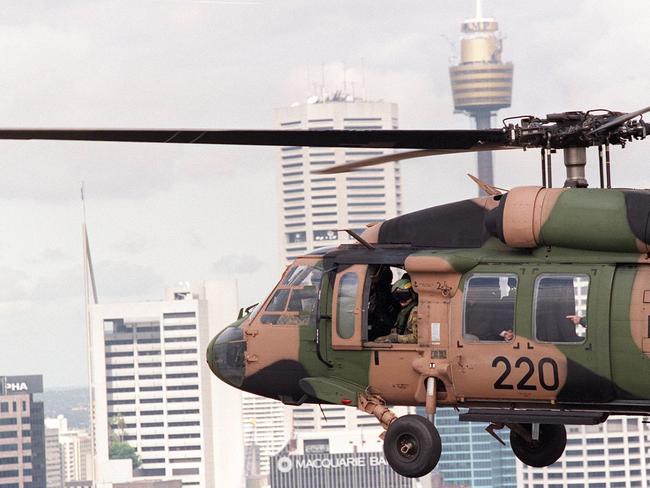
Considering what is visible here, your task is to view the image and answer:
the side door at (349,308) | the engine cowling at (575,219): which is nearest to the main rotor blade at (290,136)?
the engine cowling at (575,219)

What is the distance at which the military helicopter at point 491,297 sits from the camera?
826 inches

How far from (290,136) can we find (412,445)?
4.35 metres

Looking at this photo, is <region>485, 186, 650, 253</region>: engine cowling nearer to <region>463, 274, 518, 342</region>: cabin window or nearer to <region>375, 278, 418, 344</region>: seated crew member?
<region>463, 274, 518, 342</region>: cabin window

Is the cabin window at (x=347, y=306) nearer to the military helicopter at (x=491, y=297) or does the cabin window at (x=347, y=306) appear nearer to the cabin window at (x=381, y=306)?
the military helicopter at (x=491, y=297)

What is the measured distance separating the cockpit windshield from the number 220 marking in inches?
115

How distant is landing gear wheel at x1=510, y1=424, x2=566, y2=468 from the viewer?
2389 centimetres

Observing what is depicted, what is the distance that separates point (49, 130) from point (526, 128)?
6.10m

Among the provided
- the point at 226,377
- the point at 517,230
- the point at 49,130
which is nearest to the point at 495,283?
the point at 517,230

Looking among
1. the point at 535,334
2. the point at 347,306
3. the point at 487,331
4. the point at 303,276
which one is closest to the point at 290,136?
the point at 347,306

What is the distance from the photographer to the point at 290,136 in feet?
68.1

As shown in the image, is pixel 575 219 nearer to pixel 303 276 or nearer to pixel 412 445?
pixel 412 445

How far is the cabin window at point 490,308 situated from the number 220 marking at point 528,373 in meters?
0.31

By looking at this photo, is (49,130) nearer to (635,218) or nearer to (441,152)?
Result: (441,152)

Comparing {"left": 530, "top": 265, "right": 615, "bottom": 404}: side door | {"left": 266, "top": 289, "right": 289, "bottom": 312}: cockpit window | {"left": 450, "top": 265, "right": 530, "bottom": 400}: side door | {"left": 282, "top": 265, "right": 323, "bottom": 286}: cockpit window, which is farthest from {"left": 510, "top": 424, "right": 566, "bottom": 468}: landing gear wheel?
{"left": 266, "top": 289, "right": 289, "bottom": 312}: cockpit window
